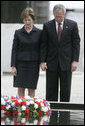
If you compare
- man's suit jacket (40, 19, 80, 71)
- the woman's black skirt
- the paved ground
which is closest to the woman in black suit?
the woman's black skirt

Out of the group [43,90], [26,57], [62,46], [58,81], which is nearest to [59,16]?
[62,46]

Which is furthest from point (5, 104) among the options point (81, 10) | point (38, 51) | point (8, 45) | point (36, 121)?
point (81, 10)

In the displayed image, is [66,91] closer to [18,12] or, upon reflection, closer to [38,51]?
[38,51]

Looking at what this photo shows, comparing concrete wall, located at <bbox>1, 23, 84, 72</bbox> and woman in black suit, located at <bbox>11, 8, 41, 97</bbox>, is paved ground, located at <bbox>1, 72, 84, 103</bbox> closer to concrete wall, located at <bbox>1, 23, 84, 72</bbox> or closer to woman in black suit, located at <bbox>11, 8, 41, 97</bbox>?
concrete wall, located at <bbox>1, 23, 84, 72</bbox>

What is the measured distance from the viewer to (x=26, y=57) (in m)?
9.06

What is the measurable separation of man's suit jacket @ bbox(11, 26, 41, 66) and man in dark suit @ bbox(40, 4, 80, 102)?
12cm

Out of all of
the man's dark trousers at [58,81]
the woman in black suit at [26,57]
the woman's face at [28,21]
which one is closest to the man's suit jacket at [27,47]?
the woman in black suit at [26,57]

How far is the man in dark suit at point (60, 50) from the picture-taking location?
9000mm

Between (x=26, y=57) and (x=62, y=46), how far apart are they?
1.97ft

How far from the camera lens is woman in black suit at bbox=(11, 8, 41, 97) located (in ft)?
29.7

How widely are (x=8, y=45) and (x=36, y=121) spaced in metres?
11.9

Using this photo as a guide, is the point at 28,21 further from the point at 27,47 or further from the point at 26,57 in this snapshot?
the point at 26,57

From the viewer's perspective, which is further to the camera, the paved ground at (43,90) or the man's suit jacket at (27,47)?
the paved ground at (43,90)

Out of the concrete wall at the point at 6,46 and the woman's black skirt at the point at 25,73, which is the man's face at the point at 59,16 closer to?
the woman's black skirt at the point at 25,73
